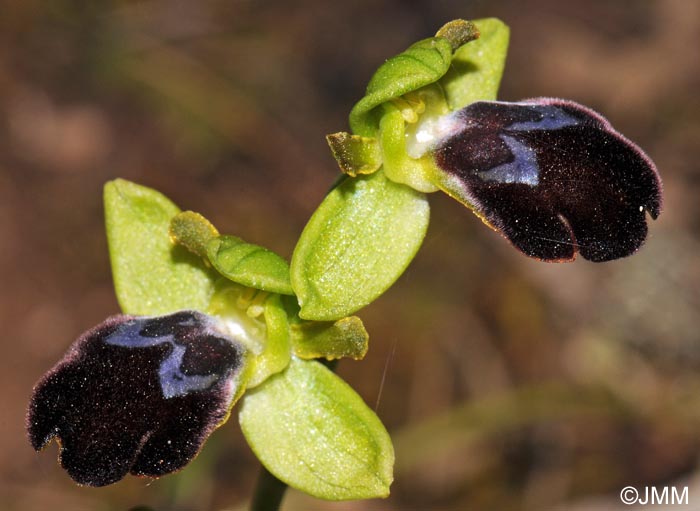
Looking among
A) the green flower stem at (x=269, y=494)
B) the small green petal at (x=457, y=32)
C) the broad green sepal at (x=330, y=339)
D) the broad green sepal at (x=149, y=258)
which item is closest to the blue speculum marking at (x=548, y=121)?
the small green petal at (x=457, y=32)

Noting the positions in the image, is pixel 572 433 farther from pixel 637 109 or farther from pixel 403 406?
pixel 637 109

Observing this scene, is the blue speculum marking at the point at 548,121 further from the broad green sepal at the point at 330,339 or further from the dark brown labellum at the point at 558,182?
the broad green sepal at the point at 330,339

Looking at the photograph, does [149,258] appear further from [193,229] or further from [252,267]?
[252,267]

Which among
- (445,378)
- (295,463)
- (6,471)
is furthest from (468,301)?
(295,463)

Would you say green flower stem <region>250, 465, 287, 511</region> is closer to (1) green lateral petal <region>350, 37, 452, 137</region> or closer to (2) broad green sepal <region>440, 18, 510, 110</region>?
(1) green lateral petal <region>350, 37, 452, 137</region>

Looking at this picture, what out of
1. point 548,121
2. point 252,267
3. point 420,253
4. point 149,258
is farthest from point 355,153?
point 420,253

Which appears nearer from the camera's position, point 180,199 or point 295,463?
point 295,463
